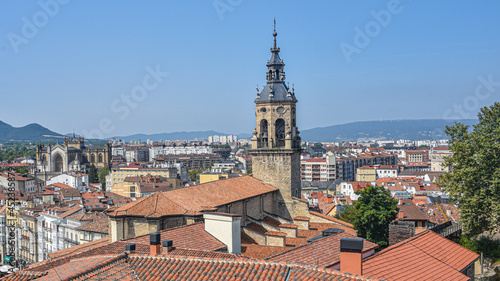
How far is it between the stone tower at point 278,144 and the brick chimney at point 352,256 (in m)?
25.2

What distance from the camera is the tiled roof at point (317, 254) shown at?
48.9 feet

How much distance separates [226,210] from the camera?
28.6 metres

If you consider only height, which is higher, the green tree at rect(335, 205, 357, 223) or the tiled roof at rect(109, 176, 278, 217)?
the tiled roof at rect(109, 176, 278, 217)

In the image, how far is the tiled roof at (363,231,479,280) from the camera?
44.5 ft

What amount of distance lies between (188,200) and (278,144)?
13576 millimetres

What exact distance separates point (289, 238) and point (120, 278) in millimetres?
18382

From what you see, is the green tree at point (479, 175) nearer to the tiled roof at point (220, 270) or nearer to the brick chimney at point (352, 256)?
the brick chimney at point (352, 256)

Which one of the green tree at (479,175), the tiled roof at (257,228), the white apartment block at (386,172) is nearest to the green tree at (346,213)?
the tiled roof at (257,228)

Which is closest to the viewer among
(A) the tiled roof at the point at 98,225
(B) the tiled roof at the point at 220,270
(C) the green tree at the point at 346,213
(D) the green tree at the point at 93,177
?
(B) the tiled roof at the point at 220,270

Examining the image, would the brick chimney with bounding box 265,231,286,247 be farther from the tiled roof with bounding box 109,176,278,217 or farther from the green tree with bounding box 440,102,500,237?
the green tree with bounding box 440,102,500,237

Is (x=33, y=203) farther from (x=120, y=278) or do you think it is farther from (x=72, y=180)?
(x=120, y=278)

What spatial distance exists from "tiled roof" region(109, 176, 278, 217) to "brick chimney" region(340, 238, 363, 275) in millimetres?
12889

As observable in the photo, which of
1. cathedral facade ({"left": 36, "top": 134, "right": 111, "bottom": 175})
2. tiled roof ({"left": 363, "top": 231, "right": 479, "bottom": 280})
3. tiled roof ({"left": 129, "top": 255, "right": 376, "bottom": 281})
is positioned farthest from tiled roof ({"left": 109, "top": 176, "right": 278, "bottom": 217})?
cathedral facade ({"left": 36, "top": 134, "right": 111, "bottom": 175})

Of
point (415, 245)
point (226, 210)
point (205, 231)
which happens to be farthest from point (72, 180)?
point (415, 245)
